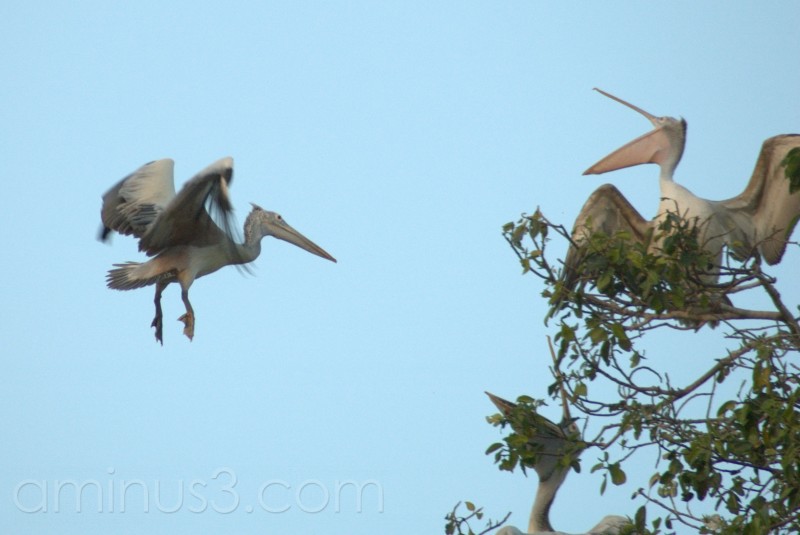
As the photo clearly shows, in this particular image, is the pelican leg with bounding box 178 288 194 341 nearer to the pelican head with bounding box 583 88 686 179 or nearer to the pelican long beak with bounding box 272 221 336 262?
the pelican long beak with bounding box 272 221 336 262

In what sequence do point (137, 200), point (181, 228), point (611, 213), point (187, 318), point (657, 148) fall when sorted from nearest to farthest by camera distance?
point (181, 228), point (187, 318), point (611, 213), point (137, 200), point (657, 148)

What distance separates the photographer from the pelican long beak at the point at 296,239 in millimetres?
9983

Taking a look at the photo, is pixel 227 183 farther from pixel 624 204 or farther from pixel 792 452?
pixel 792 452

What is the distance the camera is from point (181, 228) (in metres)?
8.75

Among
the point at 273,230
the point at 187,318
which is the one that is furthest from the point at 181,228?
the point at 273,230

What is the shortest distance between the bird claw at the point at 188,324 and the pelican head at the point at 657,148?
157 inches

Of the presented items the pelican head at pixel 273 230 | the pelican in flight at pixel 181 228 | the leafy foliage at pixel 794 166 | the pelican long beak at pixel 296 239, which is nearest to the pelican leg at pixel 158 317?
the pelican in flight at pixel 181 228

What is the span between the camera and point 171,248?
908 cm

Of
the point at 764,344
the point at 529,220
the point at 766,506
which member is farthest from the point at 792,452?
the point at 529,220

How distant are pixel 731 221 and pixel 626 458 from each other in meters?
4.02

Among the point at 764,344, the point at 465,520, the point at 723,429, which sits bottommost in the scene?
the point at 465,520

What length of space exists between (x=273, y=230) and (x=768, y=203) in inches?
163

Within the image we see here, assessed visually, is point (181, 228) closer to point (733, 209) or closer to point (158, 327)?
point (158, 327)

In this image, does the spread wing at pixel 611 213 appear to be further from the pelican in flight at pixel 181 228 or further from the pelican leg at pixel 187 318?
the pelican leg at pixel 187 318
